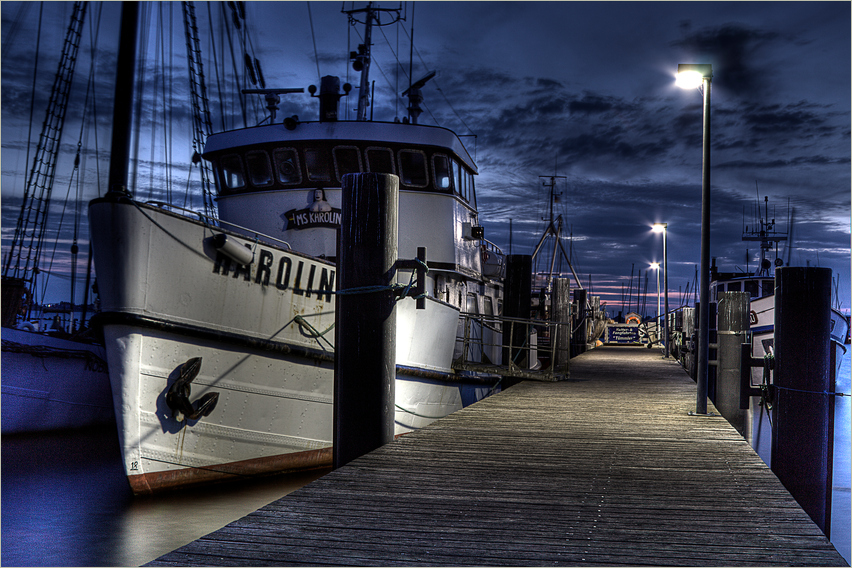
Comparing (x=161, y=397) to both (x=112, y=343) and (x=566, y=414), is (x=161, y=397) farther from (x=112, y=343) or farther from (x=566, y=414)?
(x=566, y=414)

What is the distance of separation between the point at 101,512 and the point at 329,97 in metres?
7.38

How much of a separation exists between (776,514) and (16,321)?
1595 centimetres

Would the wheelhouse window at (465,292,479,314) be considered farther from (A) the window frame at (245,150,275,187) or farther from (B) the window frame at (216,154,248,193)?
(B) the window frame at (216,154,248,193)

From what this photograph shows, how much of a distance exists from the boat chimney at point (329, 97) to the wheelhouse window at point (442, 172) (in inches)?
76.2

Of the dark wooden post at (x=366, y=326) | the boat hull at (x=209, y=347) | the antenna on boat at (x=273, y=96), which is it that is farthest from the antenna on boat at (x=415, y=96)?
the dark wooden post at (x=366, y=326)

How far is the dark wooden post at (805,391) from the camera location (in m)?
6.06

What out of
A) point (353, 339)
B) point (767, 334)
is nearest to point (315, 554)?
point (353, 339)

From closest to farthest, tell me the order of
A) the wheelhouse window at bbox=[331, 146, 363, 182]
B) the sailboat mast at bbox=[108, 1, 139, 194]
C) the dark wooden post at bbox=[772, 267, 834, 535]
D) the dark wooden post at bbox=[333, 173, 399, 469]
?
the dark wooden post at bbox=[333, 173, 399, 469]
the dark wooden post at bbox=[772, 267, 834, 535]
the sailboat mast at bbox=[108, 1, 139, 194]
the wheelhouse window at bbox=[331, 146, 363, 182]

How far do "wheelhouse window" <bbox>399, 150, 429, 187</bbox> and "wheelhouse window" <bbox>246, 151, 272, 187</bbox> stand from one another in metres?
2.31

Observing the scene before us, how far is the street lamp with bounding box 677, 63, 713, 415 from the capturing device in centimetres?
754

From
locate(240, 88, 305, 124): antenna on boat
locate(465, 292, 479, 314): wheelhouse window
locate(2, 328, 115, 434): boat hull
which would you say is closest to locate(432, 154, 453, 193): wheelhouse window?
locate(465, 292, 479, 314): wheelhouse window

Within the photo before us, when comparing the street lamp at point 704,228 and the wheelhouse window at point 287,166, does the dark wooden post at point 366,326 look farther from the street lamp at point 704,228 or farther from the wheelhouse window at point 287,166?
the wheelhouse window at point 287,166

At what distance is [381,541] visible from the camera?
3.09m

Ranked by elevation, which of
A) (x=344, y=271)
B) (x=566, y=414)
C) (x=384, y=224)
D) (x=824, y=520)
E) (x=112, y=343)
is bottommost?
(x=824, y=520)
